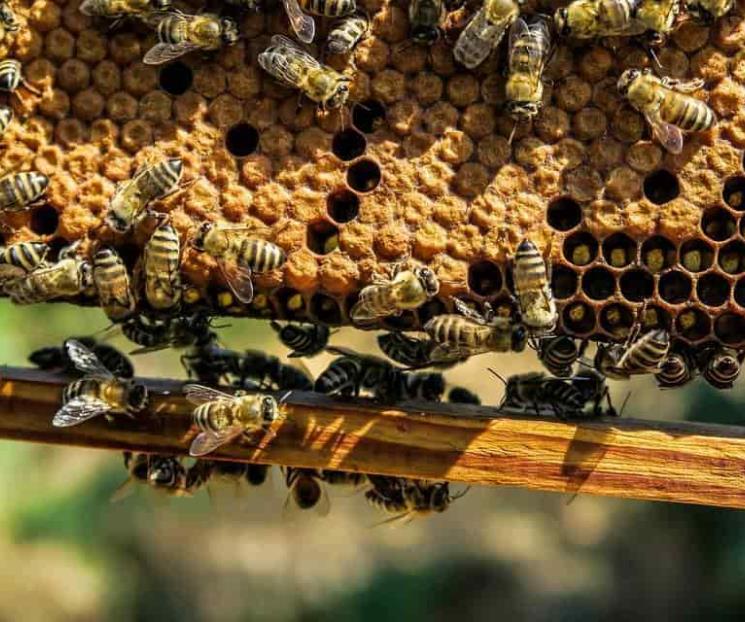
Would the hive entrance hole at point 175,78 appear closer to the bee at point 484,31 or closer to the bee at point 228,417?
the bee at point 484,31

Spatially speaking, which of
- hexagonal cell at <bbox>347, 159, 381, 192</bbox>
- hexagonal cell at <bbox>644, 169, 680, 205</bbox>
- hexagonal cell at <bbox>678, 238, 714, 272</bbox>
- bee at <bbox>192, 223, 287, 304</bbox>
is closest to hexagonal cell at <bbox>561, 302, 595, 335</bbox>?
hexagonal cell at <bbox>678, 238, 714, 272</bbox>

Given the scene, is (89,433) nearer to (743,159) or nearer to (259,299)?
(259,299)

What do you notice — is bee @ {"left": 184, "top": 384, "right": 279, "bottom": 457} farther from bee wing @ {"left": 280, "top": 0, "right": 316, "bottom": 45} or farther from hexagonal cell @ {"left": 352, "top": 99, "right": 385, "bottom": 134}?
bee wing @ {"left": 280, "top": 0, "right": 316, "bottom": 45}

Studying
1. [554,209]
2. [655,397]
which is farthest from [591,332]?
[655,397]

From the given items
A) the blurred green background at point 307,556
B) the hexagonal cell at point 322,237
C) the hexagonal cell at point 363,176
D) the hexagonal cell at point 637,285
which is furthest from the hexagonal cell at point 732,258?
the blurred green background at point 307,556

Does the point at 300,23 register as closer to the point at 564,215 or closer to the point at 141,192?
the point at 141,192
